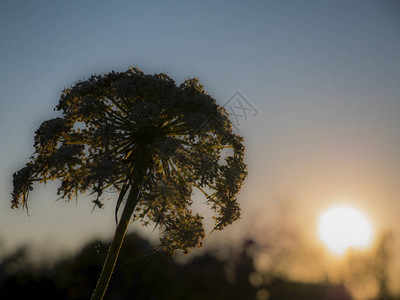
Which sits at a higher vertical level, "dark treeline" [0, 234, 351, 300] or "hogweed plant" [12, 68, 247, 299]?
"dark treeline" [0, 234, 351, 300]

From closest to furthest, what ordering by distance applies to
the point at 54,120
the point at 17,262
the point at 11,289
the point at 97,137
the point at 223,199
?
1. the point at 97,137
2. the point at 54,120
3. the point at 223,199
4. the point at 11,289
5. the point at 17,262

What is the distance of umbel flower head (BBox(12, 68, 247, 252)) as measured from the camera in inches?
287

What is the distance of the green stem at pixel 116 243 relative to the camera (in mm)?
6866

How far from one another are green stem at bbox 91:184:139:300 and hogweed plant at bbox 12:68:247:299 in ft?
0.06

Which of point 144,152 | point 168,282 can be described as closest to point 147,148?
point 144,152

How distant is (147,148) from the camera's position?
7891 millimetres

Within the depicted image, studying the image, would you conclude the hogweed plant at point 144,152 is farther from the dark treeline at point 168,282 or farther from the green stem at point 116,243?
the dark treeline at point 168,282

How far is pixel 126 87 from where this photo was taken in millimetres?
7953

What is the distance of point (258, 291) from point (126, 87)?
5807 centimetres

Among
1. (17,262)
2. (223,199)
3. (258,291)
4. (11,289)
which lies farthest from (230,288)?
(17,262)

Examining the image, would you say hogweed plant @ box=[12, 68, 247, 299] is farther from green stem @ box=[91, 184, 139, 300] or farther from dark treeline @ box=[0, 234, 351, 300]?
dark treeline @ box=[0, 234, 351, 300]

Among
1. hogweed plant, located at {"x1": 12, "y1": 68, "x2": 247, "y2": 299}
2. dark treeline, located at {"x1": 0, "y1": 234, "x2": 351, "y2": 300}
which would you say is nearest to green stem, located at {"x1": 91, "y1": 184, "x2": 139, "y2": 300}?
hogweed plant, located at {"x1": 12, "y1": 68, "x2": 247, "y2": 299}

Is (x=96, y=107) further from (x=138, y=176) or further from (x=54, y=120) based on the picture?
(x=138, y=176)

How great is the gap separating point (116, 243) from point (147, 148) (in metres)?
2.03
